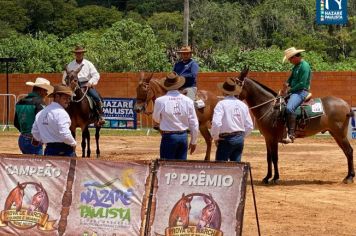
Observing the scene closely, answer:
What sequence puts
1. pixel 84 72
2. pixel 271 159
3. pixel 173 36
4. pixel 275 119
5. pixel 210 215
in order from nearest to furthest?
1. pixel 210 215
2. pixel 275 119
3. pixel 271 159
4. pixel 84 72
5. pixel 173 36

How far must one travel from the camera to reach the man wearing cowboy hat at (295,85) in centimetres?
1730

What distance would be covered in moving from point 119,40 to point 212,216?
3897cm

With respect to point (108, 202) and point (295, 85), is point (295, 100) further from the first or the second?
point (108, 202)

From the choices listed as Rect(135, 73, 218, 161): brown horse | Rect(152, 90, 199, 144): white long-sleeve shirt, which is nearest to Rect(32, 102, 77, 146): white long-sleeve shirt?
Rect(152, 90, 199, 144): white long-sleeve shirt

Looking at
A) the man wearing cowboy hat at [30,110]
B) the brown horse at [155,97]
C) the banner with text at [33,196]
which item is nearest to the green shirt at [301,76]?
the brown horse at [155,97]

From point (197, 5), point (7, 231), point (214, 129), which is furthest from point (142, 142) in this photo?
point (197, 5)

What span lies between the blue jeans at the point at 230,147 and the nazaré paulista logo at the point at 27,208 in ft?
11.9

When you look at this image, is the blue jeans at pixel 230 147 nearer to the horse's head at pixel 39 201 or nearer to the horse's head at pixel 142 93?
the horse's head at pixel 39 201

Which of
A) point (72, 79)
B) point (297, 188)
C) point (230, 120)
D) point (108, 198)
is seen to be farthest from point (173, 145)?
point (72, 79)

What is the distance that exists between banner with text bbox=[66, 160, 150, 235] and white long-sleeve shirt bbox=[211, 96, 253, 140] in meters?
2.91

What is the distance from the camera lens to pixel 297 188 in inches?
666

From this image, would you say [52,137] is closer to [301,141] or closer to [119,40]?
[301,141]

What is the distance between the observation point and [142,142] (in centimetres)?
2880

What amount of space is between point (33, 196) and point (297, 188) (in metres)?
7.22
